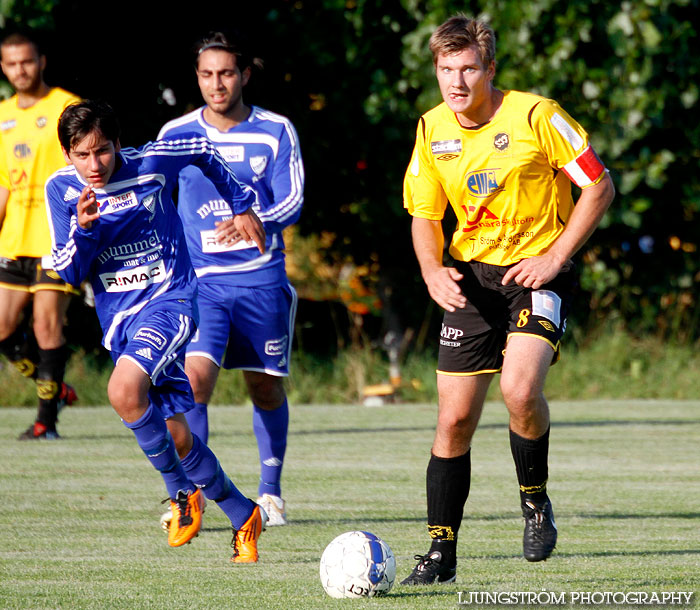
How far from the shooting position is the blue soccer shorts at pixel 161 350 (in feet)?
16.1

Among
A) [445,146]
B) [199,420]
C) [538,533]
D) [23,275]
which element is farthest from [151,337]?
[23,275]

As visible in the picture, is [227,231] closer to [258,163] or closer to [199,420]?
[258,163]

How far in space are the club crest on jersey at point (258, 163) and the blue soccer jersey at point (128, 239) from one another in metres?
1.01

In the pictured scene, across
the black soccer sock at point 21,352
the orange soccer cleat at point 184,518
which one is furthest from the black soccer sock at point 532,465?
the black soccer sock at point 21,352

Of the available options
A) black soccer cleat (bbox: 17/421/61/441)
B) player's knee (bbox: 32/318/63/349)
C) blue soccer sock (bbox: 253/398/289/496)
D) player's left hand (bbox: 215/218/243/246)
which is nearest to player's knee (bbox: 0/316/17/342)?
player's knee (bbox: 32/318/63/349)

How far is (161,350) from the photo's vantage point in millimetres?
4930

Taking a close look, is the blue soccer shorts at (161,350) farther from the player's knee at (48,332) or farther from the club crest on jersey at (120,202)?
the player's knee at (48,332)

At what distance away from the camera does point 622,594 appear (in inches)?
163

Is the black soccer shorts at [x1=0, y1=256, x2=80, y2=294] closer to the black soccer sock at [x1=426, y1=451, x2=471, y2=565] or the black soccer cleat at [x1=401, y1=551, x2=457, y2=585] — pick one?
the black soccer sock at [x1=426, y1=451, x2=471, y2=565]

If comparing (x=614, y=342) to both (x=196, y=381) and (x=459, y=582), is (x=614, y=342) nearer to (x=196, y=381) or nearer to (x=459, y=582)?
(x=196, y=381)

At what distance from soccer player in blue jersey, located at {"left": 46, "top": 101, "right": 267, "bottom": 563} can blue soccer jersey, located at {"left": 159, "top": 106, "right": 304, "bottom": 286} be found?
32.3 inches

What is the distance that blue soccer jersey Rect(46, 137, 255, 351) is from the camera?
5.09m

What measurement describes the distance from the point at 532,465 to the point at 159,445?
1489 mm

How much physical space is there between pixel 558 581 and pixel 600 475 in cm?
320
